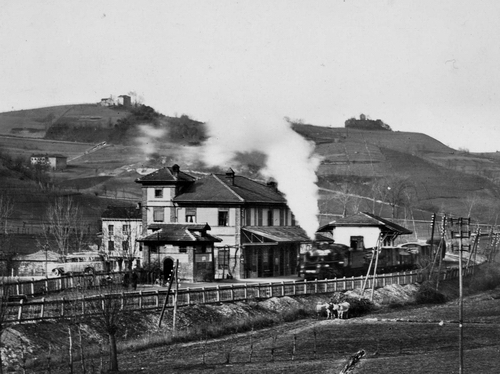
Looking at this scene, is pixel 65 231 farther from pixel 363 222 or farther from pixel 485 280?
pixel 485 280

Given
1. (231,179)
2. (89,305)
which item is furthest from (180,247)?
(89,305)

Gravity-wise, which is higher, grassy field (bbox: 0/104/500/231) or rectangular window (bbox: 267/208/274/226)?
grassy field (bbox: 0/104/500/231)

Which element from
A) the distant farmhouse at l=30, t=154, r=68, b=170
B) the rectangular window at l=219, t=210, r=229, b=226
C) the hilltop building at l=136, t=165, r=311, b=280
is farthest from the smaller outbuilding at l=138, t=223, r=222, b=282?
the distant farmhouse at l=30, t=154, r=68, b=170

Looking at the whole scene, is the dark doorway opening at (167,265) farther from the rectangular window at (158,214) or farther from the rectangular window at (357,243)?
the rectangular window at (357,243)

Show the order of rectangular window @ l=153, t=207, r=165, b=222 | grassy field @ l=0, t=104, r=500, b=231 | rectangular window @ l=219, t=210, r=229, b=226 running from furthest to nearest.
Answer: grassy field @ l=0, t=104, r=500, b=231, rectangular window @ l=153, t=207, r=165, b=222, rectangular window @ l=219, t=210, r=229, b=226

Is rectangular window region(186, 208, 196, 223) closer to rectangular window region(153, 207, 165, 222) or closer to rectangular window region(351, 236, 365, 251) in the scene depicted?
rectangular window region(153, 207, 165, 222)

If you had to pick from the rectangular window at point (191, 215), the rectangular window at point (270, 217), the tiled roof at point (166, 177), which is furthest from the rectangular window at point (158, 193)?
the rectangular window at point (270, 217)

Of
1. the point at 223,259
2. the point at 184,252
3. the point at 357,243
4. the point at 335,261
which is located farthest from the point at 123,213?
the point at 335,261
